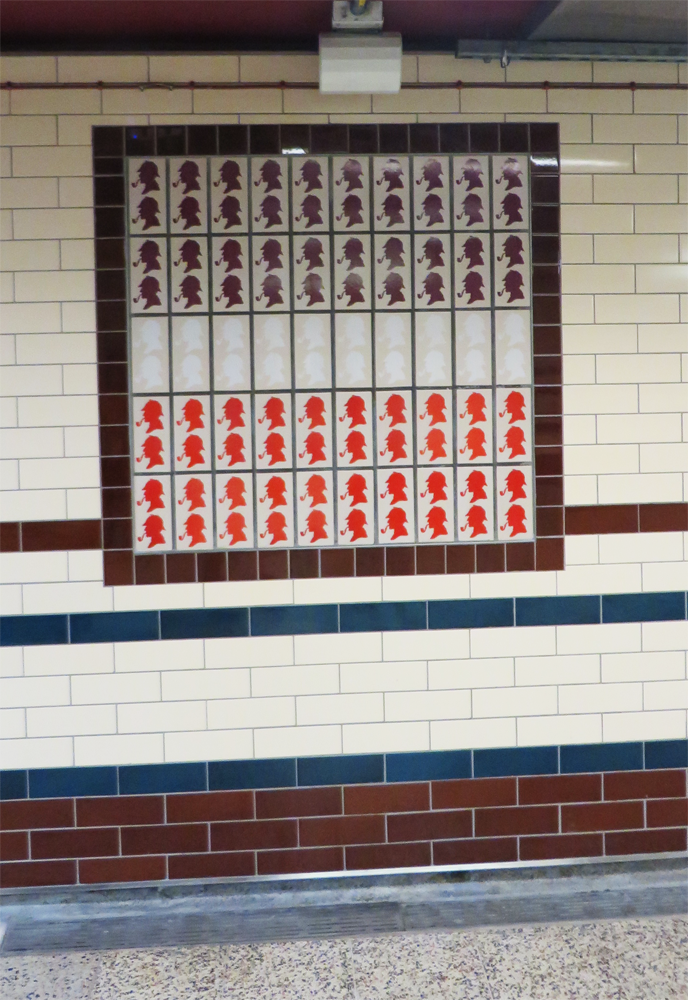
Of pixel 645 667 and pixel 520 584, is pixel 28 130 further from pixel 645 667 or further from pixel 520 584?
pixel 645 667

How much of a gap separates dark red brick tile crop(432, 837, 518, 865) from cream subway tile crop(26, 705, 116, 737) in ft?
4.19

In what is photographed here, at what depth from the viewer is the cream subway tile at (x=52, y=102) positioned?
2.88 meters

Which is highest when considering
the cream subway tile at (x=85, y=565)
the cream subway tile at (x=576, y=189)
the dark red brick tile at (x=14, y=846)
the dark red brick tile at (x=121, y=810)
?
the cream subway tile at (x=576, y=189)

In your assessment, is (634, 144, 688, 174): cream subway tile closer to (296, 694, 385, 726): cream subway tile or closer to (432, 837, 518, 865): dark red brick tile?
(296, 694, 385, 726): cream subway tile

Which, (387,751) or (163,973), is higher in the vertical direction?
(387,751)

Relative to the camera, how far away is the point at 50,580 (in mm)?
2959

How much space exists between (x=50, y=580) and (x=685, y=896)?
249cm

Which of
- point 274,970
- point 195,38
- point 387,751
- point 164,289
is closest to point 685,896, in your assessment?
point 387,751

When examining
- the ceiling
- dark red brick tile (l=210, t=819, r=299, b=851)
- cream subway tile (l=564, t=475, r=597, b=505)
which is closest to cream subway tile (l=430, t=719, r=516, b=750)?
dark red brick tile (l=210, t=819, r=299, b=851)

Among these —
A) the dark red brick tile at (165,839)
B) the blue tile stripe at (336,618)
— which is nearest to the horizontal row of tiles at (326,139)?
the blue tile stripe at (336,618)

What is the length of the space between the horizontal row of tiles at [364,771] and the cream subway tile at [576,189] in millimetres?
1969

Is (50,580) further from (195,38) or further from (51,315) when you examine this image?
(195,38)

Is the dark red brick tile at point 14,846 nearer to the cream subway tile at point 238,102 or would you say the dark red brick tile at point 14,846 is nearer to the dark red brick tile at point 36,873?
the dark red brick tile at point 36,873

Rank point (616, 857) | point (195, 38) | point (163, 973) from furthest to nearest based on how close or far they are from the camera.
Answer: point (616, 857) → point (195, 38) → point (163, 973)
